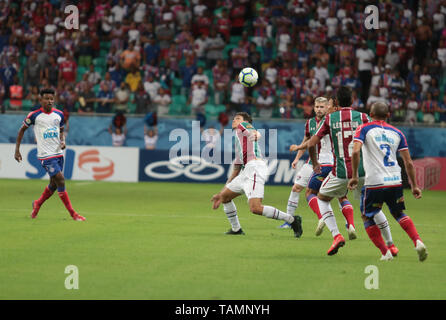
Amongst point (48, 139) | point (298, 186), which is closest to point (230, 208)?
point (298, 186)

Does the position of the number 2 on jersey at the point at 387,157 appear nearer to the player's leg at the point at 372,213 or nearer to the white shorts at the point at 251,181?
the player's leg at the point at 372,213

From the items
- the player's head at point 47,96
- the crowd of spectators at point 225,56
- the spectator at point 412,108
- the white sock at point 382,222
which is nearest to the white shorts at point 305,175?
the white sock at point 382,222

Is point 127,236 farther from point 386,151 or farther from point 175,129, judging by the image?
point 175,129

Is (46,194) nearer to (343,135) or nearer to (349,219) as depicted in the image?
(349,219)

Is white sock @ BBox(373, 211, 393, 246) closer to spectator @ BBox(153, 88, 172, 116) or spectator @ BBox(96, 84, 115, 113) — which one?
spectator @ BBox(153, 88, 172, 116)

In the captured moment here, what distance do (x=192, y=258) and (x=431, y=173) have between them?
15.1m

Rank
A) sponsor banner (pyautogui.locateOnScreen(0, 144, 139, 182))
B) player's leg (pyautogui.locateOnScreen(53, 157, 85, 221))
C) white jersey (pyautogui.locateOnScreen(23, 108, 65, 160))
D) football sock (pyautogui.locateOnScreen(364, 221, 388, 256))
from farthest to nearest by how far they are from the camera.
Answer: sponsor banner (pyautogui.locateOnScreen(0, 144, 139, 182)) → white jersey (pyautogui.locateOnScreen(23, 108, 65, 160)) → player's leg (pyautogui.locateOnScreen(53, 157, 85, 221)) → football sock (pyautogui.locateOnScreen(364, 221, 388, 256))

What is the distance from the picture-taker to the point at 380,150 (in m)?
8.68

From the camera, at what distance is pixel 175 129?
24453mm

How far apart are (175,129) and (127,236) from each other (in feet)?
44.4

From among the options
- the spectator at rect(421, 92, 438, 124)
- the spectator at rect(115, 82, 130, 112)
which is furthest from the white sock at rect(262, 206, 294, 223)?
the spectator at rect(115, 82, 130, 112)

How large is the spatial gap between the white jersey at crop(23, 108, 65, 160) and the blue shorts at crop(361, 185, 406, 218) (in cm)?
657

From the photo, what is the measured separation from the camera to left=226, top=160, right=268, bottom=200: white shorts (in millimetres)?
10891
